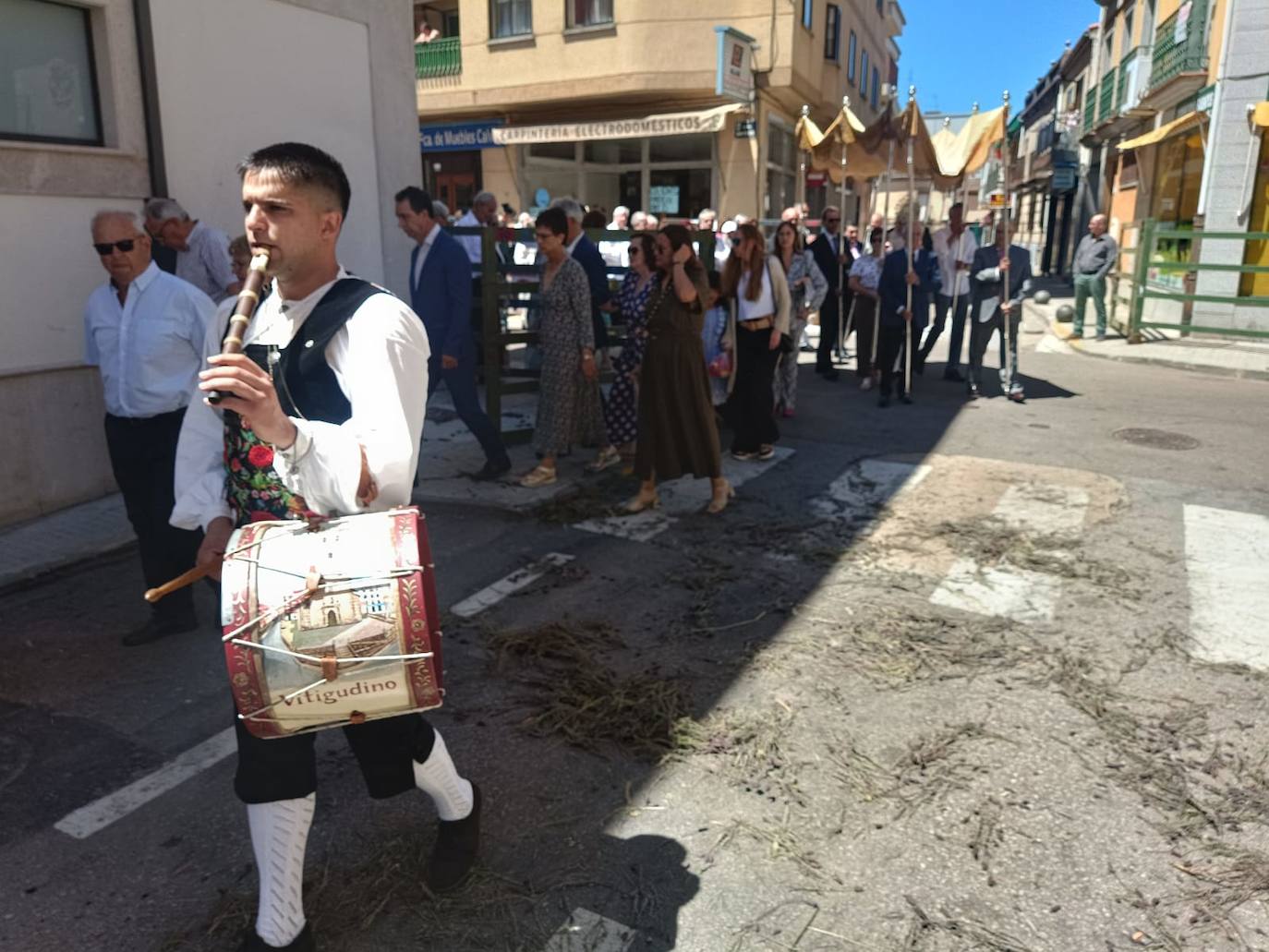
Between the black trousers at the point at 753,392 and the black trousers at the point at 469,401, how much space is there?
197cm

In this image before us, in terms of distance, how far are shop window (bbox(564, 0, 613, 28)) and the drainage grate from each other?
1591cm

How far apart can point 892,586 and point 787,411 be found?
457 centimetres

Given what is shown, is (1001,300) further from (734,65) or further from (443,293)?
(734,65)

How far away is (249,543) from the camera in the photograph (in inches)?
82.0

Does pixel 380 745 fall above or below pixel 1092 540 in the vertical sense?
above

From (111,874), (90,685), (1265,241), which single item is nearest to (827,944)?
(111,874)

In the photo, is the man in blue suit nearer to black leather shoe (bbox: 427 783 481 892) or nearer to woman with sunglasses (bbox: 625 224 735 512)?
woman with sunglasses (bbox: 625 224 735 512)

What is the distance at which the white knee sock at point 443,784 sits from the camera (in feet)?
8.39

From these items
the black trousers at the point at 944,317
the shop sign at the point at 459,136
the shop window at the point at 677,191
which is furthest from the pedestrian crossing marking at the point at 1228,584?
the shop sign at the point at 459,136

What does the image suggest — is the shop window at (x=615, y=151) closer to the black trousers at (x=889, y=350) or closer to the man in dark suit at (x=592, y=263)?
the black trousers at (x=889, y=350)

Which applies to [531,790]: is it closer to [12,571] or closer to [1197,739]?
[1197,739]

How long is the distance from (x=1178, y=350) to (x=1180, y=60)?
290 inches

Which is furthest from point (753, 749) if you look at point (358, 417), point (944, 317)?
point (944, 317)

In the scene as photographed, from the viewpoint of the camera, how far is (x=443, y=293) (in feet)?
21.3
